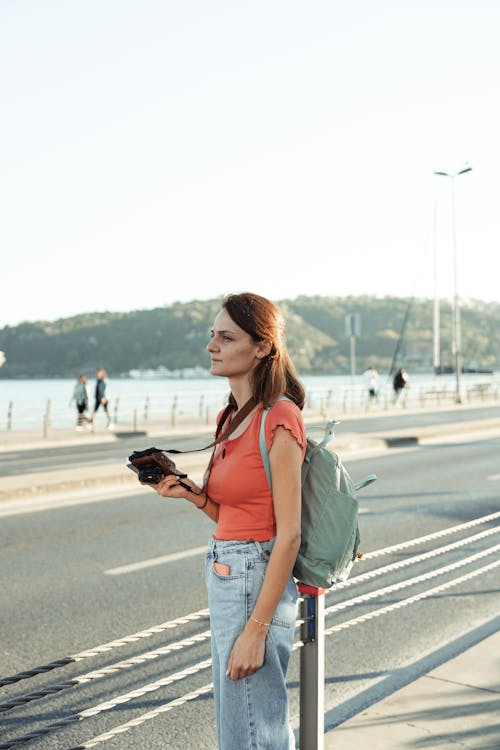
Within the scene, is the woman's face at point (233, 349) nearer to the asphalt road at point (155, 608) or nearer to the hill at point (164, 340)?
the asphalt road at point (155, 608)

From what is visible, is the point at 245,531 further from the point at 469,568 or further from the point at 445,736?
the point at 469,568

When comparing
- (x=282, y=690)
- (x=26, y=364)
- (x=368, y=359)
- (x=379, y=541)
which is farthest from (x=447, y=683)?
(x=26, y=364)

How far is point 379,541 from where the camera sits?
9273mm


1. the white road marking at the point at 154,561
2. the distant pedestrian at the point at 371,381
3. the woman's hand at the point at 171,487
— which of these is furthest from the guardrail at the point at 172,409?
the woman's hand at the point at 171,487

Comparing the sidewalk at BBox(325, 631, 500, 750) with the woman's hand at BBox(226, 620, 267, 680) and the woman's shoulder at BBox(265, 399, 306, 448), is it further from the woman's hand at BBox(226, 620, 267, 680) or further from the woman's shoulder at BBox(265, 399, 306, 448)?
A: the woman's shoulder at BBox(265, 399, 306, 448)

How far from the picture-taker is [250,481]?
8.17ft

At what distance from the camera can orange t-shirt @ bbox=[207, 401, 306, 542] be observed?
2.48m

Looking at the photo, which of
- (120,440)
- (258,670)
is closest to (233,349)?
(258,670)

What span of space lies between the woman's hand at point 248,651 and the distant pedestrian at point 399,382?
37.7 m

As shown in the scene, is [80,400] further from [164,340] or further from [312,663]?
[164,340]

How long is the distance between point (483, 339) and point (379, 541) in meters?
107

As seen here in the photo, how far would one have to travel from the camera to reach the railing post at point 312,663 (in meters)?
A: 3.05

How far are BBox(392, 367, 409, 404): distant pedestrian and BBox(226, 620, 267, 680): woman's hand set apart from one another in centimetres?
3775

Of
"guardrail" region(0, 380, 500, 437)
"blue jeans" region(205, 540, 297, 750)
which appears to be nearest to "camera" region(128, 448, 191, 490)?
"blue jeans" region(205, 540, 297, 750)
